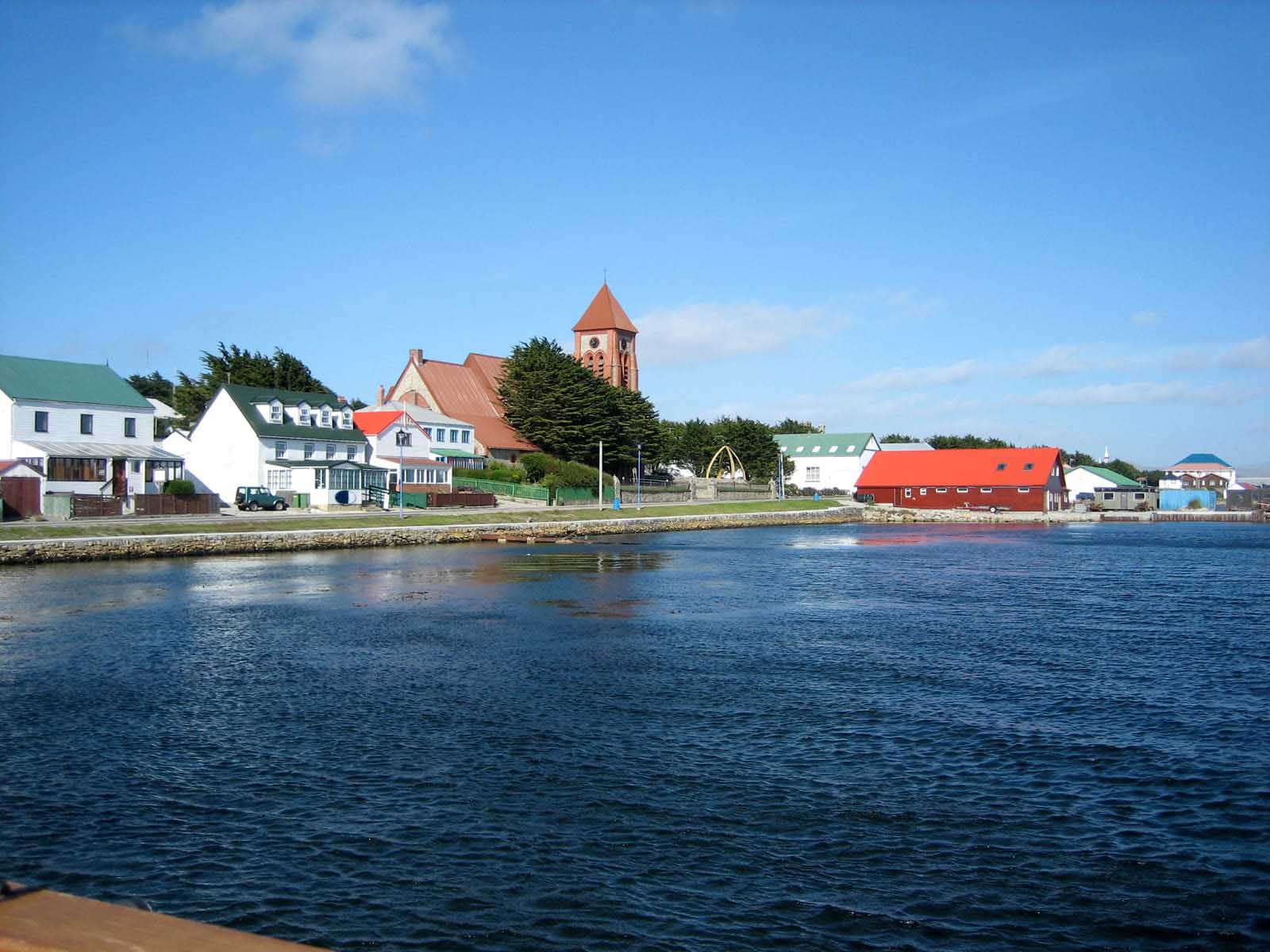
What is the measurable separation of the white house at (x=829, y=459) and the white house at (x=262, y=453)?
81254 mm

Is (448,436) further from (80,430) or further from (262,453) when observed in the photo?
(80,430)

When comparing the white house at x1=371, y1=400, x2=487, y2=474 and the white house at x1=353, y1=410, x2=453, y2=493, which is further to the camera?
the white house at x1=371, y1=400, x2=487, y2=474

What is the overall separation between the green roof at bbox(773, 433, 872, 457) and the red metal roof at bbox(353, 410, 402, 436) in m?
71.7

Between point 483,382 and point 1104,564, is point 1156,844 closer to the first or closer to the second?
point 1104,564

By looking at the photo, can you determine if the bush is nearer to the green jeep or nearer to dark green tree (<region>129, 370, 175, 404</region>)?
the green jeep

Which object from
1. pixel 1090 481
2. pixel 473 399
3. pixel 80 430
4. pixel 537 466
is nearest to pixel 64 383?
pixel 80 430

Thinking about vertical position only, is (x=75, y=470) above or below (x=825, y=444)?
below

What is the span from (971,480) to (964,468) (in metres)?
2.48

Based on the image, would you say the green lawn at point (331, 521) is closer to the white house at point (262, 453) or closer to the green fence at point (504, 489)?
the green fence at point (504, 489)

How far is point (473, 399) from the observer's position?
4505 inches

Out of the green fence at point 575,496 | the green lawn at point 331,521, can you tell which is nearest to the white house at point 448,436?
the green fence at point 575,496

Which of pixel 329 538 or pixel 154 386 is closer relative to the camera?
pixel 329 538

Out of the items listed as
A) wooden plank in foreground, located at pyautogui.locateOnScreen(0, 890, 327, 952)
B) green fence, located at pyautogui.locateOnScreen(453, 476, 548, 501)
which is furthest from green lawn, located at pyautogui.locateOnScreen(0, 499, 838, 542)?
wooden plank in foreground, located at pyautogui.locateOnScreen(0, 890, 327, 952)

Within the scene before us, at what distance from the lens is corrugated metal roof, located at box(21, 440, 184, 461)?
66250 millimetres
